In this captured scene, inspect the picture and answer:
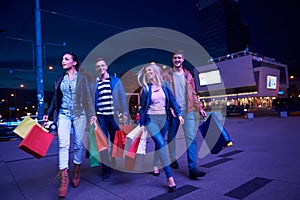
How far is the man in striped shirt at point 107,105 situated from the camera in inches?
142

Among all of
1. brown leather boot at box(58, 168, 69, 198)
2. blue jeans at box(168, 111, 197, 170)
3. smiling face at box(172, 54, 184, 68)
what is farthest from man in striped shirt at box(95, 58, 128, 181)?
smiling face at box(172, 54, 184, 68)

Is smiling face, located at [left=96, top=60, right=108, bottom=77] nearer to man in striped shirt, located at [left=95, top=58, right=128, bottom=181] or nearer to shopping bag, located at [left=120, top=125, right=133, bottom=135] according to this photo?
man in striped shirt, located at [left=95, top=58, right=128, bottom=181]

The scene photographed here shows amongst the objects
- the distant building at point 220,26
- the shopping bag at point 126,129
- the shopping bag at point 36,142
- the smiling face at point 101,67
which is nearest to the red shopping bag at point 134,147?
the shopping bag at point 126,129

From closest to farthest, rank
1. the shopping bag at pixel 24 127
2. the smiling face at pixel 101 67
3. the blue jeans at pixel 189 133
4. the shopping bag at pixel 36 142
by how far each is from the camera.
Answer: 1. the shopping bag at pixel 36 142
2. the shopping bag at pixel 24 127
3. the blue jeans at pixel 189 133
4. the smiling face at pixel 101 67

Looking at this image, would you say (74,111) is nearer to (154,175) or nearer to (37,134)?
(37,134)

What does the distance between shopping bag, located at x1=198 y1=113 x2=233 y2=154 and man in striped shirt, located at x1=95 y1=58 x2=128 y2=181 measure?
137 centimetres

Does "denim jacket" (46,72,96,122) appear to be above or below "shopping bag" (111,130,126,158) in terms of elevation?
above

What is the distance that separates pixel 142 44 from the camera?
15242 millimetres

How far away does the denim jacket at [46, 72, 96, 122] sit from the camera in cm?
331

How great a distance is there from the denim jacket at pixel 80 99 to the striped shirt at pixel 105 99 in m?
0.17

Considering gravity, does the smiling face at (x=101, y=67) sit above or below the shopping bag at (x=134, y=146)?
above

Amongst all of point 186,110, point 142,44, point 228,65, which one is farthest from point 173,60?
point 228,65

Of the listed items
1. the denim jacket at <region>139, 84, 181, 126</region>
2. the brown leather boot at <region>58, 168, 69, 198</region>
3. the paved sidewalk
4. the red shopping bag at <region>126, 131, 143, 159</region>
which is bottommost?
the paved sidewalk

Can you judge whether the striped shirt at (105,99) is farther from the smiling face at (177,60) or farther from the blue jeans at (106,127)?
the smiling face at (177,60)
